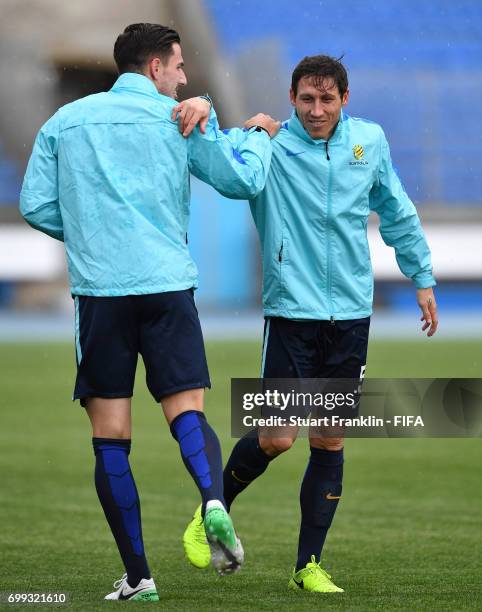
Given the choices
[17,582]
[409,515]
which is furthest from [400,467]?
[17,582]

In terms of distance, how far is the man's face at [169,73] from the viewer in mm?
4238

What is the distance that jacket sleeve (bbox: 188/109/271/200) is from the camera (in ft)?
13.5

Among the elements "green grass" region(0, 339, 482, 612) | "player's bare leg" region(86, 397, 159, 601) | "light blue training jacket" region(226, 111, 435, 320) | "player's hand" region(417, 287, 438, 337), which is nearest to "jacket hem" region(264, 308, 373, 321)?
"light blue training jacket" region(226, 111, 435, 320)

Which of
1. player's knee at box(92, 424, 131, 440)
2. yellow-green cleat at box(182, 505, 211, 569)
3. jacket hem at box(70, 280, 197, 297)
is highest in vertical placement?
jacket hem at box(70, 280, 197, 297)

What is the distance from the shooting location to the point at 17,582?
4641 mm

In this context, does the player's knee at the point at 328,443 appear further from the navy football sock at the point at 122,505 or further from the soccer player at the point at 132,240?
the navy football sock at the point at 122,505

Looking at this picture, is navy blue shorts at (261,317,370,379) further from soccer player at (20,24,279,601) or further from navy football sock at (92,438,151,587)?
navy football sock at (92,438,151,587)

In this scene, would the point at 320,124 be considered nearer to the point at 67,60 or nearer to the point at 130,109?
the point at 130,109

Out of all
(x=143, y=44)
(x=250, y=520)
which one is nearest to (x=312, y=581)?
(x=143, y=44)

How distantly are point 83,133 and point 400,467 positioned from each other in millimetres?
5110

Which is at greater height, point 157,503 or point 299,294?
point 299,294

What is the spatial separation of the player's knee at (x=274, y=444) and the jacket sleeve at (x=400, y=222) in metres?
0.79

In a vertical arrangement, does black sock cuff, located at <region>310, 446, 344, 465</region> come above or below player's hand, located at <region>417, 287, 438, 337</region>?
below

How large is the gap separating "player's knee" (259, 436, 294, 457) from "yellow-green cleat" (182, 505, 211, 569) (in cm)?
49
